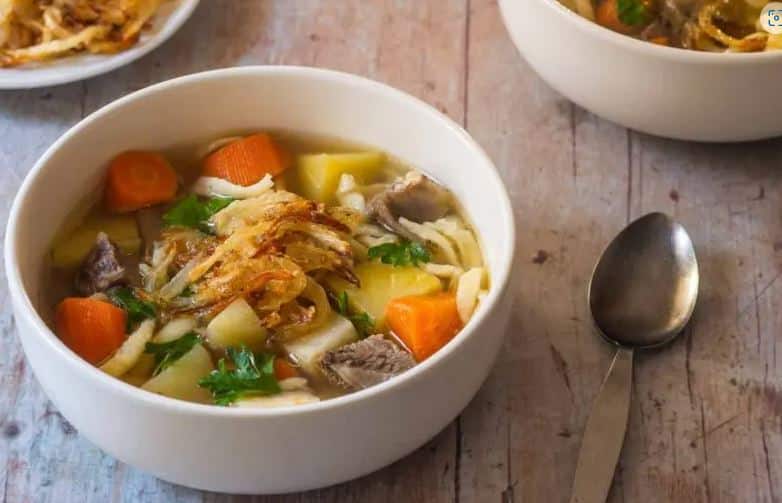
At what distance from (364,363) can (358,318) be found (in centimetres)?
9

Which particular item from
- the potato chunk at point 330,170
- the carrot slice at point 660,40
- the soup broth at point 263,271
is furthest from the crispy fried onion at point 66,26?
the carrot slice at point 660,40

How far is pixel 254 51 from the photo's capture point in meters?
2.27

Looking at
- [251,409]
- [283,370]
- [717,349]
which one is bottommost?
[717,349]

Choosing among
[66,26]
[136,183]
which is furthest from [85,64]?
[136,183]

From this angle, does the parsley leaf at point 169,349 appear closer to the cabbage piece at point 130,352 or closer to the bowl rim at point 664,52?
the cabbage piece at point 130,352

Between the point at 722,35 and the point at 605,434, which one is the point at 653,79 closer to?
the point at 722,35

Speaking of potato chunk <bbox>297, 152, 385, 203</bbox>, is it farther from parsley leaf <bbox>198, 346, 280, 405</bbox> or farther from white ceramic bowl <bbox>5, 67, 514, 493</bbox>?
parsley leaf <bbox>198, 346, 280, 405</bbox>

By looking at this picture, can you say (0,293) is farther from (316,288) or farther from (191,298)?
(316,288)

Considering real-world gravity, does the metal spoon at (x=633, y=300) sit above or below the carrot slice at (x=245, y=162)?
below

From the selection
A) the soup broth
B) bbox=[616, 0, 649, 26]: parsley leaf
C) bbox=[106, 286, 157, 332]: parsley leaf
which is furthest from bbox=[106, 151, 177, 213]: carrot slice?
bbox=[616, 0, 649, 26]: parsley leaf

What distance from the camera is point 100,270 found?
162cm

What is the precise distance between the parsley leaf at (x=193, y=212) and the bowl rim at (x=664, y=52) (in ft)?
1.98

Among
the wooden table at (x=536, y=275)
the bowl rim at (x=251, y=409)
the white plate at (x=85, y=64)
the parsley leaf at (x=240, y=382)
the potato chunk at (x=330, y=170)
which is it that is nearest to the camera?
the bowl rim at (x=251, y=409)

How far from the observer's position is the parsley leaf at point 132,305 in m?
1.57
